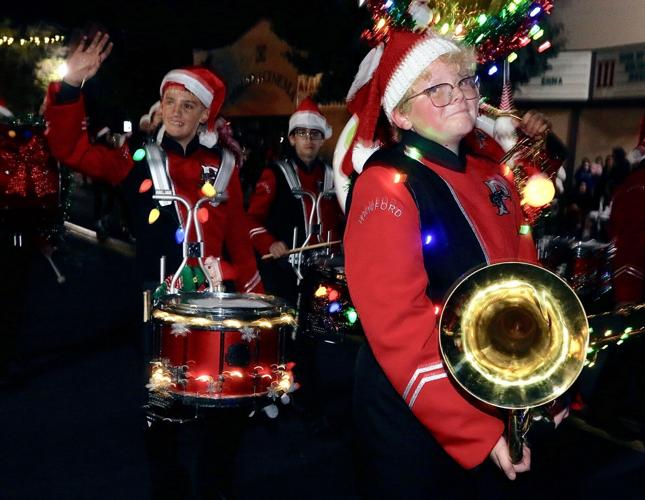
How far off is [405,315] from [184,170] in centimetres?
223

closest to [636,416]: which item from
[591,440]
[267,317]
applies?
[591,440]

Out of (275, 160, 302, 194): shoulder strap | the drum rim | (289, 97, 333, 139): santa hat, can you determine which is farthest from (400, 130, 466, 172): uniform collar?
(289, 97, 333, 139): santa hat

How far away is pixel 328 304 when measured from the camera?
511 cm

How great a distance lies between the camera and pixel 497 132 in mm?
3516

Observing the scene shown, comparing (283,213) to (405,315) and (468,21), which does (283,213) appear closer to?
(468,21)

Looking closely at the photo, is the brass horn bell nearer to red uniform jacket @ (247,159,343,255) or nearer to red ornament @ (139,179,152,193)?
red ornament @ (139,179,152,193)

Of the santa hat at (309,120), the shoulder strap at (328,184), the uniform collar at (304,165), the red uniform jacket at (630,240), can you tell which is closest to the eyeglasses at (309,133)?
the santa hat at (309,120)

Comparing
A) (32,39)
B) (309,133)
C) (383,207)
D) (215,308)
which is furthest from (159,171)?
(32,39)

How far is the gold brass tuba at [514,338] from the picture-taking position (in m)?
2.11

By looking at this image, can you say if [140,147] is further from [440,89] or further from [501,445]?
[501,445]

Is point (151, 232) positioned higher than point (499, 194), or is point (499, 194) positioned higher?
point (499, 194)

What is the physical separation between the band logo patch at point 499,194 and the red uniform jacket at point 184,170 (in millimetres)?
1875

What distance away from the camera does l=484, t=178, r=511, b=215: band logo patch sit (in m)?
2.58

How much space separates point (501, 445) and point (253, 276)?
246 cm
